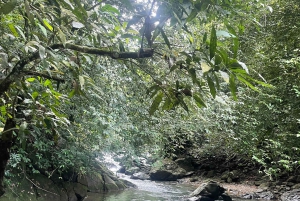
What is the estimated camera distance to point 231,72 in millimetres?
896

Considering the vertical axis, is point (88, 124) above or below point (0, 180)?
above

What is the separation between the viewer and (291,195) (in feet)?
29.6

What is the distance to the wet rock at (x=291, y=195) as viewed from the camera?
28.8ft

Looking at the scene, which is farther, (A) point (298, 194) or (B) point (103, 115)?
(A) point (298, 194)

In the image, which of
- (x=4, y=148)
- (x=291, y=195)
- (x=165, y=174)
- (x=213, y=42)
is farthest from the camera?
(x=165, y=174)

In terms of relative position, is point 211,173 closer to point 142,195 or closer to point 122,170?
point 122,170

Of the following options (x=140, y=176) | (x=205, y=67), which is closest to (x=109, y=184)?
(x=140, y=176)

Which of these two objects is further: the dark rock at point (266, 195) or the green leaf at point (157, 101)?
the dark rock at point (266, 195)

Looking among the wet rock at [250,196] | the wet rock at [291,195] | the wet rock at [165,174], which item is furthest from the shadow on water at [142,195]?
the wet rock at [165,174]

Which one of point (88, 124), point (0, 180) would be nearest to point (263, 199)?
point (88, 124)

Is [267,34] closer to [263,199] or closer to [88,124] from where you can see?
[88,124]

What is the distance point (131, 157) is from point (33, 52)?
5.01 m

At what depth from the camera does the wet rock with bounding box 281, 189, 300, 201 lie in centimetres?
879

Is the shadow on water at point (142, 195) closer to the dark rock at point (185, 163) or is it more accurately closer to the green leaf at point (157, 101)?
the dark rock at point (185, 163)
